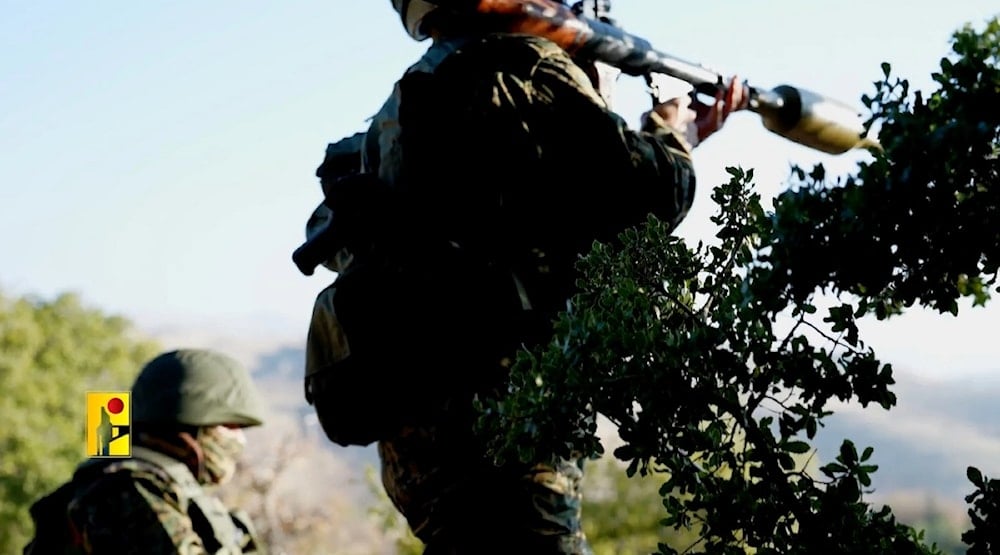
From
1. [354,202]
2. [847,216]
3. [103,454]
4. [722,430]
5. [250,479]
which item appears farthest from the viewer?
[250,479]

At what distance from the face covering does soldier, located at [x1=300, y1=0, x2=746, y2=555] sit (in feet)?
7.38

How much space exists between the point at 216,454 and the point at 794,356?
3.78 meters

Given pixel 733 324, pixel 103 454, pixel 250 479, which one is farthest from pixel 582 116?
pixel 250 479

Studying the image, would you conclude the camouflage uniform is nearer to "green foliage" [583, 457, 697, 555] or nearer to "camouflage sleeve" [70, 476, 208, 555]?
"camouflage sleeve" [70, 476, 208, 555]

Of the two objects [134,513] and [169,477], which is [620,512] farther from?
[134,513]

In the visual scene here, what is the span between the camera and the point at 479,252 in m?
3.39

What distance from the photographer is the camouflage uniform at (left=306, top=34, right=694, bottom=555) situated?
3.32 meters

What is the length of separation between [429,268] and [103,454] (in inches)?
94.6

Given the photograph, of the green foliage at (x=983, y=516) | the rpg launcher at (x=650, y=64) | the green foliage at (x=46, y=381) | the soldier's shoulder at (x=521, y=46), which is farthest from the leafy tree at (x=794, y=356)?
the green foliage at (x=46, y=381)

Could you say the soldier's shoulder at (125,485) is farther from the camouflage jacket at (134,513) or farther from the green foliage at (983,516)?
the green foliage at (983,516)

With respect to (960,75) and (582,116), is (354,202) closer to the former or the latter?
(582,116)

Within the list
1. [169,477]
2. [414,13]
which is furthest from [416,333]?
[169,477]

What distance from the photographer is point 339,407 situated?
11.5ft

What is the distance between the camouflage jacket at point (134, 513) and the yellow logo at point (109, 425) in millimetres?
79
